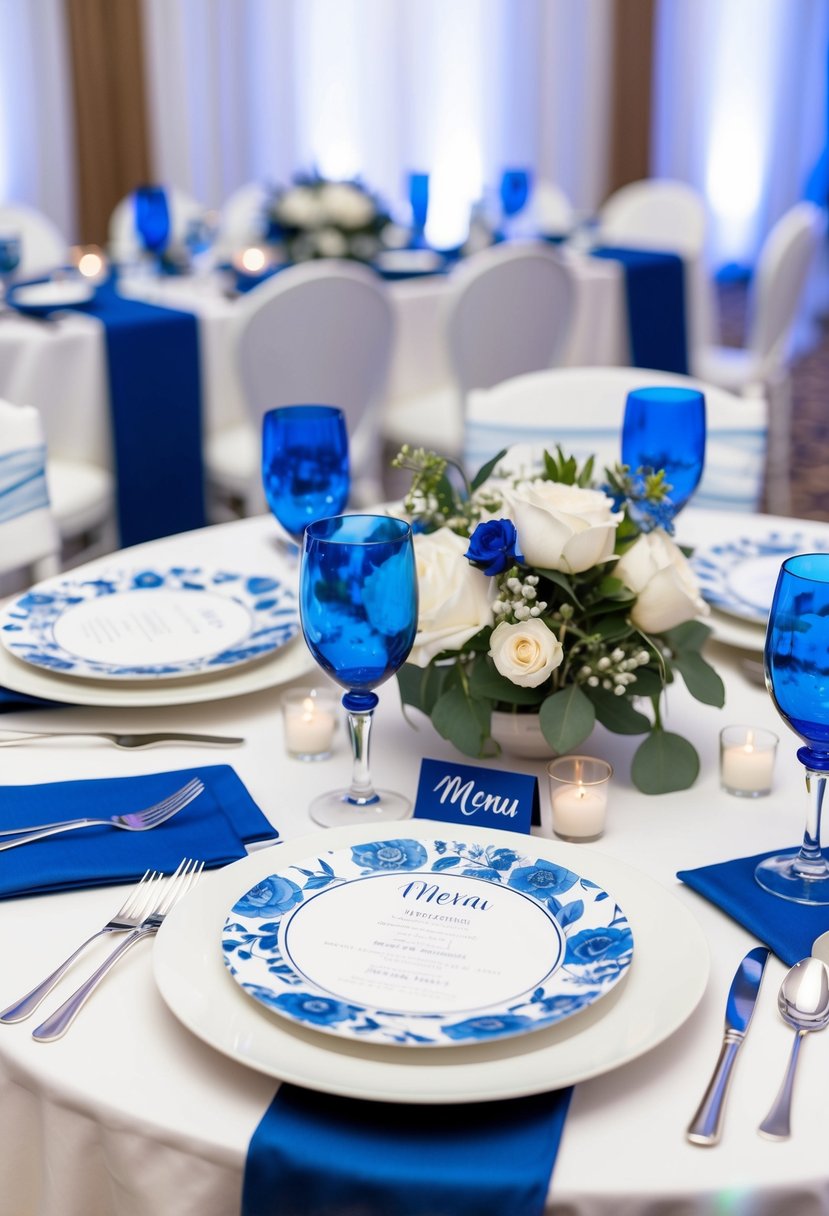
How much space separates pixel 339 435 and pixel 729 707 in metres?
0.49

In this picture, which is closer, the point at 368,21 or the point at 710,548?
the point at 710,548

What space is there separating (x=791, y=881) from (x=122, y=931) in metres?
0.44

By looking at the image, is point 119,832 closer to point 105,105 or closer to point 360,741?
point 360,741

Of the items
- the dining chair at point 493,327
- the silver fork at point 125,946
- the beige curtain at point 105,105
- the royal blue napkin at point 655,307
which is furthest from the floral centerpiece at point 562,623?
the beige curtain at point 105,105

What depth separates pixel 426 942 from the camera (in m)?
0.79

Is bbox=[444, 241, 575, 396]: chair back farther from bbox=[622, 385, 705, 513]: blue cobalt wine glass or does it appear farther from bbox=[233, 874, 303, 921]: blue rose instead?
bbox=[233, 874, 303, 921]: blue rose

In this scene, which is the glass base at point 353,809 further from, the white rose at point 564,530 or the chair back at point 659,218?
the chair back at point 659,218

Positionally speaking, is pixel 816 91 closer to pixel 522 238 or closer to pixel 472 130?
pixel 472 130

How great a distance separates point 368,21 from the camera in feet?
21.4

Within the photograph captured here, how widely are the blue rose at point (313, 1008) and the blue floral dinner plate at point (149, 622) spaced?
20.0 inches

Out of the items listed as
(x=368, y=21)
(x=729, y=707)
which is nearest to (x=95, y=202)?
(x=368, y=21)

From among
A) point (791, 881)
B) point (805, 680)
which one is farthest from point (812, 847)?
point (805, 680)

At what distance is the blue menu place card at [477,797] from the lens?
968mm

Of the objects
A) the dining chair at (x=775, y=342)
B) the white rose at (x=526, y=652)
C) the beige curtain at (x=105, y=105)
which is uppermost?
the beige curtain at (x=105, y=105)
